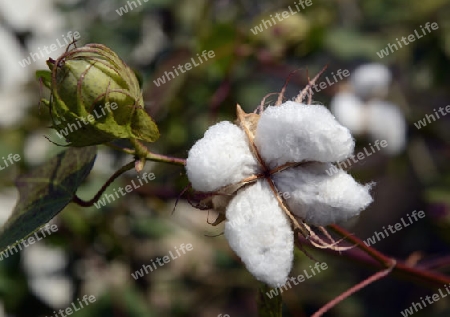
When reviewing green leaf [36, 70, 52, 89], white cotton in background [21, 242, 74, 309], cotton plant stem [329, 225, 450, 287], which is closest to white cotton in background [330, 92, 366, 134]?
cotton plant stem [329, 225, 450, 287]

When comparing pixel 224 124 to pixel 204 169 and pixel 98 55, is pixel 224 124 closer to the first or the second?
pixel 204 169

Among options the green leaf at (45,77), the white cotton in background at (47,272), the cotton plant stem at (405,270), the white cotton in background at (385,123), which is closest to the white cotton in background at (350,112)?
the white cotton in background at (385,123)

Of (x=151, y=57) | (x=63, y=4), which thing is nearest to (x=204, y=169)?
(x=151, y=57)

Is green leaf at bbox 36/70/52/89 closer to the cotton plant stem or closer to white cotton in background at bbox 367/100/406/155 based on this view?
the cotton plant stem

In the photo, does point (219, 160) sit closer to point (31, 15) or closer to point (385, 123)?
point (385, 123)

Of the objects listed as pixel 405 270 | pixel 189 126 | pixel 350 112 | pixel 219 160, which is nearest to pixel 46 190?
pixel 219 160
